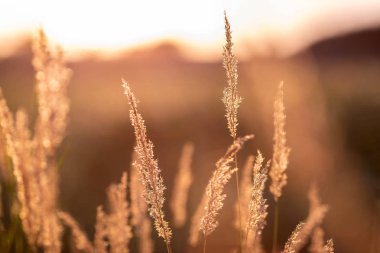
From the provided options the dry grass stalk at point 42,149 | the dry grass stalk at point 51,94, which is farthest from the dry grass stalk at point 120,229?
the dry grass stalk at point 51,94

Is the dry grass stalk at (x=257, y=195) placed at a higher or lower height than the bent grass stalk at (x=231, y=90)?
lower

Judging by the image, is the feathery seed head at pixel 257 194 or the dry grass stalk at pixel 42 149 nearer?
the feathery seed head at pixel 257 194

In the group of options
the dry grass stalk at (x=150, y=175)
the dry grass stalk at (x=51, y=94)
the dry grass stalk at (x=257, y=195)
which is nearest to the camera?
the dry grass stalk at (x=150, y=175)

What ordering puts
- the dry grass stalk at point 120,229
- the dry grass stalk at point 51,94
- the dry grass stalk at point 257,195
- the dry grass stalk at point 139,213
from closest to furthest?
1. the dry grass stalk at point 257,195
2. the dry grass stalk at point 120,229
3. the dry grass stalk at point 51,94
4. the dry grass stalk at point 139,213

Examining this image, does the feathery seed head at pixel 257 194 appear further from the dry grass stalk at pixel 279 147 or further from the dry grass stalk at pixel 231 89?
the dry grass stalk at pixel 279 147

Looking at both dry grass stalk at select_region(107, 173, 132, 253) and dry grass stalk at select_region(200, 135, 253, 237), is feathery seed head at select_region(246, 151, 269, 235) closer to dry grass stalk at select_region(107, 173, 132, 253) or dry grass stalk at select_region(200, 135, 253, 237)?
dry grass stalk at select_region(200, 135, 253, 237)

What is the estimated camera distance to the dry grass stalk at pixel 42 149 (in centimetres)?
205

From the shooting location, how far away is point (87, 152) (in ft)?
26.2

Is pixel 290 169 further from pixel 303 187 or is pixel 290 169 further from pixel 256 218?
pixel 256 218

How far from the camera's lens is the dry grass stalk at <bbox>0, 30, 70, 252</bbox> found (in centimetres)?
205

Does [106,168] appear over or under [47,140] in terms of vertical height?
over

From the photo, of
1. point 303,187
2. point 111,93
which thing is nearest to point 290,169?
point 303,187

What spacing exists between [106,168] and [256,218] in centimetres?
568

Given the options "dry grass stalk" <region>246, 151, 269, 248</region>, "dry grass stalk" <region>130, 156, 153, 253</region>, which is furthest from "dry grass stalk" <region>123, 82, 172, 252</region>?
"dry grass stalk" <region>130, 156, 153, 253</region>
